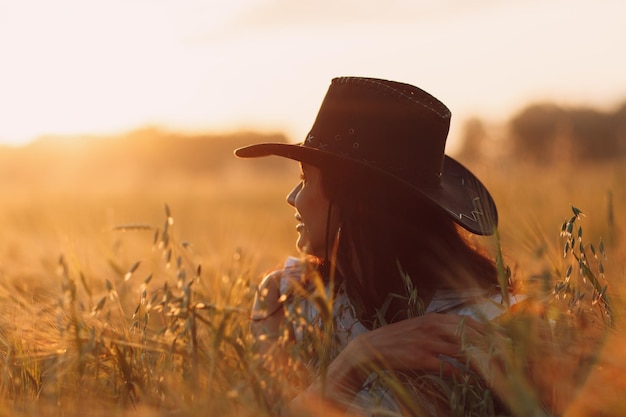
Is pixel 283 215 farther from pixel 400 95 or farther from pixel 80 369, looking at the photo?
pixel 80 369

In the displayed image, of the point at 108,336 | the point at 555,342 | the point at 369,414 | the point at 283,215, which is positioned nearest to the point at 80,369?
the point at 108,336

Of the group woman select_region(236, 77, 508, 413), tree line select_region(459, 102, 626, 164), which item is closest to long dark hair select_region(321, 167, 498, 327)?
woman select_region(236, 77, 508, 413)

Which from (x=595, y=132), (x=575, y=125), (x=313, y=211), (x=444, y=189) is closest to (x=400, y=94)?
(x=444, y=189)

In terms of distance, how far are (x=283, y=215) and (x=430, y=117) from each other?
6.49 m

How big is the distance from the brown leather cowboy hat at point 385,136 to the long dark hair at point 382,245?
0.06 metres

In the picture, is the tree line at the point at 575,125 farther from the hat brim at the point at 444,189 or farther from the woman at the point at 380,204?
the woman at the point at 380,204

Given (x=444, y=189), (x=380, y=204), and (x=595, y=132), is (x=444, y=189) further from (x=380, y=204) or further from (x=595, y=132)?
(x=595, y=132)

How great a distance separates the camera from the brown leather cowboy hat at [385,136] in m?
2.28

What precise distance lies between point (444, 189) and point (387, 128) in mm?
271

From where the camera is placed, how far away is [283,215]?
877cm

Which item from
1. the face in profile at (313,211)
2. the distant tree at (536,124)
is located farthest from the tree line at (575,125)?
the face in profile at (313,211)

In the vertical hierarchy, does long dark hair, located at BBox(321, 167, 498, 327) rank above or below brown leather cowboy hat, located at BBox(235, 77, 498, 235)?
below

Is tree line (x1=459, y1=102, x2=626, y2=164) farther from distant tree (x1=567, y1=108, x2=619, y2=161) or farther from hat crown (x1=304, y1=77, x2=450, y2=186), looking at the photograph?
hat crown (x1=304, y1=77, x2=450, y2=186)

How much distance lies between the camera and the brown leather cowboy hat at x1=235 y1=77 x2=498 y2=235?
2.28 metres
